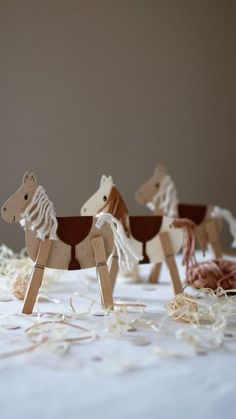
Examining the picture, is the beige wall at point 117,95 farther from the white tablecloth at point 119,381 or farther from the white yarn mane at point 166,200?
the white tablecloth at point 119,381

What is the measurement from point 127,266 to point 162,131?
88 cm

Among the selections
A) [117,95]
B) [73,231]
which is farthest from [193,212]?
[117,95]

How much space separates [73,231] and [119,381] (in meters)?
0.27

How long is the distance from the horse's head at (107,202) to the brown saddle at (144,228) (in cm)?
3

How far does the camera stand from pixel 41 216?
24.4 inches

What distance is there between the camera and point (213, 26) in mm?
1526

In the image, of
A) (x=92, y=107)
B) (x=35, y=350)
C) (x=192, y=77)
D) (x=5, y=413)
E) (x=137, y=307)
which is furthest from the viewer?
(x=192, y=77)

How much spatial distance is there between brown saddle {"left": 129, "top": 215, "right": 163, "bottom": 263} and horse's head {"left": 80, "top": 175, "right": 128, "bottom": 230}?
0.03 m

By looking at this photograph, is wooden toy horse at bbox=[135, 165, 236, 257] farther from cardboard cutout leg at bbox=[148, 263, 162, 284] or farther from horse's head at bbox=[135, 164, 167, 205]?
cardboard cutout leg at bbox=[148, 263, 162, 284]

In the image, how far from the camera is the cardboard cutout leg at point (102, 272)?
0.65m

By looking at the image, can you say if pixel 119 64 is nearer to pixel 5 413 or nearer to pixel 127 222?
pixel 127 222

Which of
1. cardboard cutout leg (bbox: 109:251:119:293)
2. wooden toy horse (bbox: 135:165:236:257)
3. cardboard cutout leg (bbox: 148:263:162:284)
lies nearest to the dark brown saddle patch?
wooden toy horse (bbox: 135:165:236:257)

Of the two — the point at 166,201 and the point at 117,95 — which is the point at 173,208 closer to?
the point at 166,201

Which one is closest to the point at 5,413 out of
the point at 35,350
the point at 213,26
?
the point at 35,350
